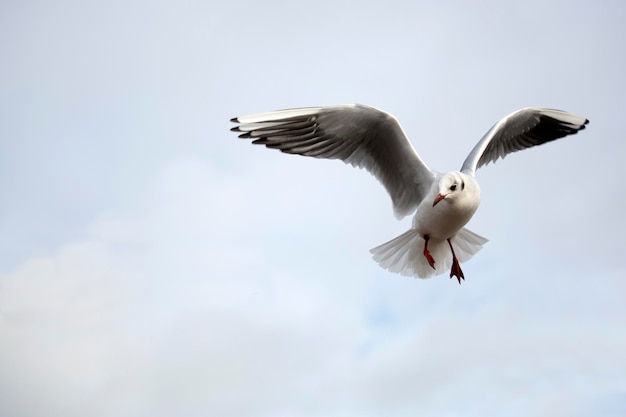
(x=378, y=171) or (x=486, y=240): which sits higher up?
(x=378, y=171)

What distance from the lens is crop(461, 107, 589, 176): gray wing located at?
8703mm

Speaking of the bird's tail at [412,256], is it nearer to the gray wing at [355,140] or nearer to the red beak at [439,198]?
the gray wing at [355,140]

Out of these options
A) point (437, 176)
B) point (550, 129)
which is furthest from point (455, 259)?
point (550, 129)

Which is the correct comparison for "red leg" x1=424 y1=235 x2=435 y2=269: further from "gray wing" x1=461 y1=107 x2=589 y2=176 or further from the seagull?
"gray wing" x1=461 y1=107 x2=589 y2=176

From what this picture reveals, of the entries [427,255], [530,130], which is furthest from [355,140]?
[530,130]

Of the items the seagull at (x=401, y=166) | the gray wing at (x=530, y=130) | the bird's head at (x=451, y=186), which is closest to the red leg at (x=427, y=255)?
the seagull at (x=401, y=166)

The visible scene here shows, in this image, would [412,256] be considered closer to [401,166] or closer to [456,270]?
[456,270]

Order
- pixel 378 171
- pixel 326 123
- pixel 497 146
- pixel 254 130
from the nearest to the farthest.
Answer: pixel 254 130 < pixel 326 123 < pixel 378 171 < pixel 497 146

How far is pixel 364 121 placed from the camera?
24.7 ft

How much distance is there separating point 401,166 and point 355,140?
559 millimetres

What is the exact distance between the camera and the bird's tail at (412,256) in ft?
26.1

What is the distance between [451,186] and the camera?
23.0 ft

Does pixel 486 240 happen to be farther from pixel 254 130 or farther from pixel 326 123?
pixel 254 130

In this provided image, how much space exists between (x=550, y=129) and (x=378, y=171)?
235cm
